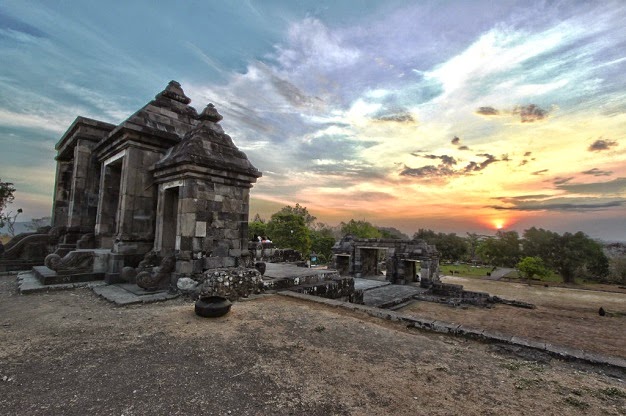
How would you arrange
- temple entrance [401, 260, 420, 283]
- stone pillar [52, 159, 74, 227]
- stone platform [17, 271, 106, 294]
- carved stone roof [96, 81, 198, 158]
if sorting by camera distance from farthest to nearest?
temple entrance [401, 260, 420, 283], stone pillar [52, 159, 74, 227], carved stone roof [96, 81, 198, 158], stone platform [17, 271, 106, 294]

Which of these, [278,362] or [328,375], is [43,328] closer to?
[278,362]

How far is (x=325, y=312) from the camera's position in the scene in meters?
6.43

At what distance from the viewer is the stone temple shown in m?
7.86

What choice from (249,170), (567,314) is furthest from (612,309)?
(249,170)

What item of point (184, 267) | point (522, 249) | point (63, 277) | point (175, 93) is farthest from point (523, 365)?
point (522, 249)

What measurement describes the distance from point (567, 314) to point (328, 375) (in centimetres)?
2189

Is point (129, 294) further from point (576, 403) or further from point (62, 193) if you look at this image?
point (62, 193)

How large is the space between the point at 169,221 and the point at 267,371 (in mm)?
6957

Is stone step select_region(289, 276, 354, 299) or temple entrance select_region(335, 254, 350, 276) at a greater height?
stone step select_region(289, 276, 354, 299)

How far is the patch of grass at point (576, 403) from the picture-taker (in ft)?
9.95

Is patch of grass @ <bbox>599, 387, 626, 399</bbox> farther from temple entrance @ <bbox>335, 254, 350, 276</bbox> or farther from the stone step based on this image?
temple entrance @ <bbox>335, 254, 350, 276</bbox>

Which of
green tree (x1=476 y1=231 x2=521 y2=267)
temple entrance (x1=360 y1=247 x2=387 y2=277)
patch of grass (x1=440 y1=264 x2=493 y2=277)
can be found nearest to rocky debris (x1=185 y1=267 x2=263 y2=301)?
temple entrance (x1=360 y1=247 x2=387 y2=277)

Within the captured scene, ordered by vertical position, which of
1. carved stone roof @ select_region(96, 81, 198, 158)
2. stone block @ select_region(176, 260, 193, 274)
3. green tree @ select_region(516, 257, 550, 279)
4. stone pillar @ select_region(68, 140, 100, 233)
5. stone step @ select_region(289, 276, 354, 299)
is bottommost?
green tree @ select_region(516, 257, 550, 279)

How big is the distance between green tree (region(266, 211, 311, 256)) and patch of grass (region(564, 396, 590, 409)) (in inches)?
1582
